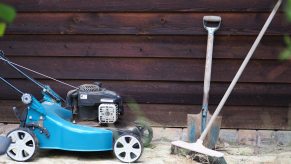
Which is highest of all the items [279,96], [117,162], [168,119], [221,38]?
[221,38]

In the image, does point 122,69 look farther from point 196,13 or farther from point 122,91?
point 196,13

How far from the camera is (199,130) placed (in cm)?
382

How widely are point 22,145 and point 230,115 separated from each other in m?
1.93

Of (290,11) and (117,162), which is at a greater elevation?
(290,11)

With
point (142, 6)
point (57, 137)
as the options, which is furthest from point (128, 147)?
point (142, 6)

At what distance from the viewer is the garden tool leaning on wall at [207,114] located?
3.80 meters

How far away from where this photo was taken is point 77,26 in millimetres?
Result: 4086

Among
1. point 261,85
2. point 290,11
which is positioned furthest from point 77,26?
point 290,11

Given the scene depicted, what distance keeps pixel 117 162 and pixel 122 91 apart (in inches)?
37.2

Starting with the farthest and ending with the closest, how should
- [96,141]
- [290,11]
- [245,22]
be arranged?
[245,22] < [96,141] < [290,11]

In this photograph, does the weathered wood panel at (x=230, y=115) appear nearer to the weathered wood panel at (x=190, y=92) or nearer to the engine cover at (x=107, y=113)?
the weathered wood panel at (x=190, y=92)

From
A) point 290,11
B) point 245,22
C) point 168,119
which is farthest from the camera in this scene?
point 168,119

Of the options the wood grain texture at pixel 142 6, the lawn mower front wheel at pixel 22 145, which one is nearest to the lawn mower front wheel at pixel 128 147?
the lawn mower front wheel at pixel 22 145

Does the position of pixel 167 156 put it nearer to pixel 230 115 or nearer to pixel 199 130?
pixel 199 130
